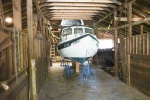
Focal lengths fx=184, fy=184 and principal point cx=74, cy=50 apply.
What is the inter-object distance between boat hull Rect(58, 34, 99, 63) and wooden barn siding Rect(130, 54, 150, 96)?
1963mm

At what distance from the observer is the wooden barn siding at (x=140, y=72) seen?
16.7 ft

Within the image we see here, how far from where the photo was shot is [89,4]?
24.9 feet

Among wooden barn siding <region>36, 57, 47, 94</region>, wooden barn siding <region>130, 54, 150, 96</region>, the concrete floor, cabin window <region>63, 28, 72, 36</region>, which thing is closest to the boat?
cabin window <region>63, 28, 72, 36</region>

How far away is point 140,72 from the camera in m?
5.55

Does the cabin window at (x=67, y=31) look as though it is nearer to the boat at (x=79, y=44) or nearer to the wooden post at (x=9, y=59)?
the boat at (x=79, y=44)

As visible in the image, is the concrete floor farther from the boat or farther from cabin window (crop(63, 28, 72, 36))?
cabin window (crop(63, 28, 72, 36))

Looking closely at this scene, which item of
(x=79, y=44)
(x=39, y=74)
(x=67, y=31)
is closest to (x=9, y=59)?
(x=39, y=74)

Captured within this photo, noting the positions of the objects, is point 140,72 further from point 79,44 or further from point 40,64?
point 40,64

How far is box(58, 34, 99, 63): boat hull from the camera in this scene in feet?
24.3

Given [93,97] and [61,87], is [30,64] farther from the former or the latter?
[61,87]

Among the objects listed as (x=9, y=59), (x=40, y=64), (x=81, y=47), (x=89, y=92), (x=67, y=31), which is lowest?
(x=89, y=92)

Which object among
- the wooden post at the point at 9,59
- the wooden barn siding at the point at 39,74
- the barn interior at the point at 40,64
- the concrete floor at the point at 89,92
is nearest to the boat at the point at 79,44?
the barn interior at the point at 40,64

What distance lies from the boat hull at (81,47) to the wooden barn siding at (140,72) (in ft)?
6.44

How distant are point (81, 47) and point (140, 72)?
2715mm
